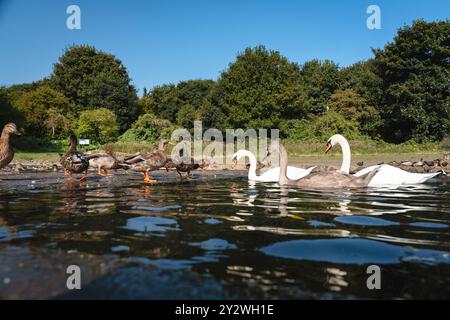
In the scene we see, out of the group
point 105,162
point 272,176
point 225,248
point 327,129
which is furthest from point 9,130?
point 327,129

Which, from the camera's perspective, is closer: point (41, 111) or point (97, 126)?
point (97, 126)

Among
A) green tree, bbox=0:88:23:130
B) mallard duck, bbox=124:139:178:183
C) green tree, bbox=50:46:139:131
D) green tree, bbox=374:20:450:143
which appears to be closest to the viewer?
mallard duck, bbox=124:139:178:183

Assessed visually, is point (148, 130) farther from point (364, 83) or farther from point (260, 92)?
point (364, 83)

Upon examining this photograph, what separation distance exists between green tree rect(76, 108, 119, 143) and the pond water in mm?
45757

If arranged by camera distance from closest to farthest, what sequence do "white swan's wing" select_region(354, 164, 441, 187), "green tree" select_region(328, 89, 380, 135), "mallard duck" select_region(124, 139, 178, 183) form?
"white swan's wing" select_region(354, 164, 441, 187), "mallard duck" select_region(124, 139, 178, 183), "green tree" select_region(328, 89, 380, 135)

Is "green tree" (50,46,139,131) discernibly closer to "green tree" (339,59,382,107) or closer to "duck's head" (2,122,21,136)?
"green tree" (339,59,382,107)

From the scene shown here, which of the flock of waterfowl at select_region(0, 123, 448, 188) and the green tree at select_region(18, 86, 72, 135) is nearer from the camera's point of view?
the flock of waterfowl at select_region(0, 123, 448, 188)

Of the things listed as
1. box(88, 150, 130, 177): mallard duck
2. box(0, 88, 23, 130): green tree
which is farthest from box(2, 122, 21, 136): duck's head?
box(0, 88, 23, 130): green tree

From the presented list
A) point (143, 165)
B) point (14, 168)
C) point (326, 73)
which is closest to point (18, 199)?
point (143, 165)

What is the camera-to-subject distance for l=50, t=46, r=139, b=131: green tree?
66562mm

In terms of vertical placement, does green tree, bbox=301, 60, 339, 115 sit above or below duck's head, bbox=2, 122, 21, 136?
above

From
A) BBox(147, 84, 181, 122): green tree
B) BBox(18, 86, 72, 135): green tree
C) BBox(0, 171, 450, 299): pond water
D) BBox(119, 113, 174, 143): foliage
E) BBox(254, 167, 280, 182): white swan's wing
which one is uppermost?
BBox(147, 84, 181, 122): green tree

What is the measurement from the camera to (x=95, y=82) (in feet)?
221

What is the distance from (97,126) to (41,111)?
7.92 metres
